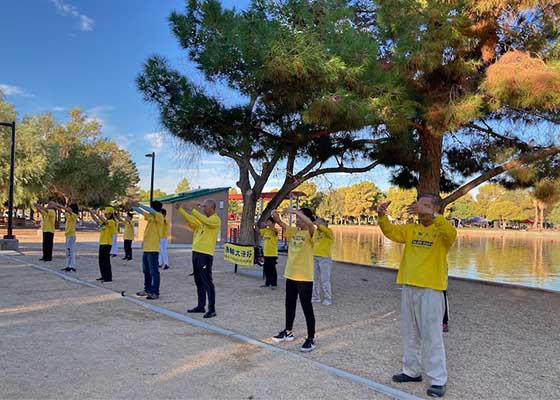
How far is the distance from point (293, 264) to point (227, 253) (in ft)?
21.9

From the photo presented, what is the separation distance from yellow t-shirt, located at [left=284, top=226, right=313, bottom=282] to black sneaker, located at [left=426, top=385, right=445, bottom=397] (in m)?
1.68

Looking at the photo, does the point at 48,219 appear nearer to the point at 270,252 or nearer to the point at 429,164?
the point at 270,252

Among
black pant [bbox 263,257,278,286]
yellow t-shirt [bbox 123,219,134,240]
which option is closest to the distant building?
yellow t-shirt [bbox 123,219,134,240]

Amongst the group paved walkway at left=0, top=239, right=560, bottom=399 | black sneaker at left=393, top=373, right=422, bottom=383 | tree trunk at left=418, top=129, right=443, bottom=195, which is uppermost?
tree trunk at left=418, top=129, right=443, bottom=195

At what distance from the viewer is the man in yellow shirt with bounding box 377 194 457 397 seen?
154 inches

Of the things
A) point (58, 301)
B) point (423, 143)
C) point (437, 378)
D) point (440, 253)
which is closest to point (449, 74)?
point (423, 143)

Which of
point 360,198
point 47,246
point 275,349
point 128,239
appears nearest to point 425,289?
point 275,349

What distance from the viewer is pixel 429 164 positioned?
941 cm

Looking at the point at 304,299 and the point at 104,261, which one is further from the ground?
the point at 304,299

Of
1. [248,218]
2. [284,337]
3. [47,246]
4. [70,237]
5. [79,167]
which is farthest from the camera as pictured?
[79,167]

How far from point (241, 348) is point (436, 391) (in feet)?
6.62

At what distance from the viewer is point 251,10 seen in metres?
7.87

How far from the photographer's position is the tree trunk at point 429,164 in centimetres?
945

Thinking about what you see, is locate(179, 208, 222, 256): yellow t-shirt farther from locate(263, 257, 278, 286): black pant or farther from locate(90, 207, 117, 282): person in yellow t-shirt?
locate(90, 207, 117, 282): person in yellow t-shirt
